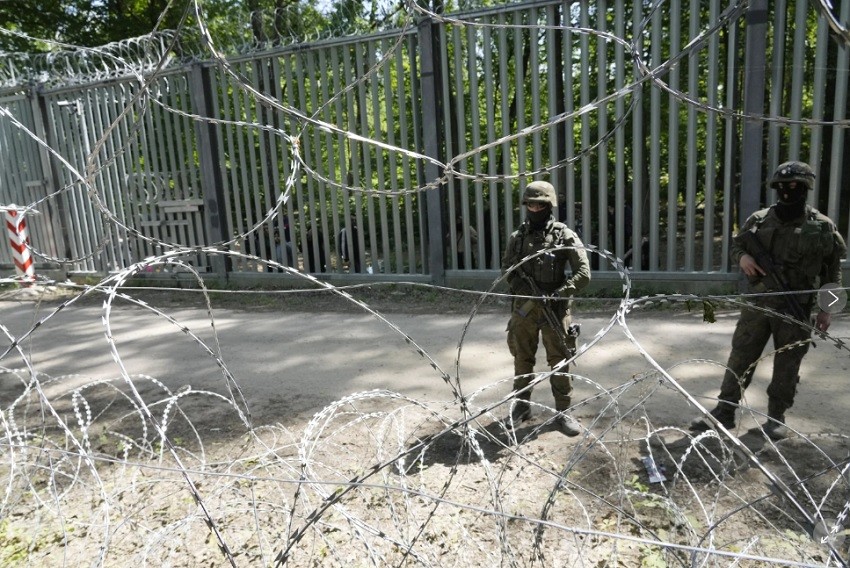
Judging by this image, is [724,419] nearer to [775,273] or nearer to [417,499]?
[775,273]

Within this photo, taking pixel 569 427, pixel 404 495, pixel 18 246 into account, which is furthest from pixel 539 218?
pixel 18 246

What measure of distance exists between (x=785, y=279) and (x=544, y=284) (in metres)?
1.27


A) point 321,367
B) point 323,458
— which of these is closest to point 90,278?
point 321,367

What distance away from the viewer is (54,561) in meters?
2.84

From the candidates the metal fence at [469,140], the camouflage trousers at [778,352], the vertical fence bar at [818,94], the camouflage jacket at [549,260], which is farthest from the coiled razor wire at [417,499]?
the vertical fence bar at [818,94]

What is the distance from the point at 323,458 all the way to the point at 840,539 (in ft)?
8.04

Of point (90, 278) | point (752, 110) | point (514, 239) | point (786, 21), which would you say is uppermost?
point (786, 21)

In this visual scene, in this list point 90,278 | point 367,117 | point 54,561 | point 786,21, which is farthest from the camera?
point 90,278

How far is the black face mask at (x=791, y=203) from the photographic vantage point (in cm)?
327

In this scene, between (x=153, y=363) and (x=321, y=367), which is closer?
(x=321, y=367)

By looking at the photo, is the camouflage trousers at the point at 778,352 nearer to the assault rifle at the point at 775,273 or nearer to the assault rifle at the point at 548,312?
the assault rifle at the point at 775,273

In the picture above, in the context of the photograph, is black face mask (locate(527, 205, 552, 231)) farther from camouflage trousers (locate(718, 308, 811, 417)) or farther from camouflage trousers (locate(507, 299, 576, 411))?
camouflage trousers (locate(718, 308, 811, 417))

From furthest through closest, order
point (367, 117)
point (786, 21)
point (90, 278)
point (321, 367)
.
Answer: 1. point (90, 278)
2. point (367, 117)
3. point (786, 21)
4. point (321, 367)

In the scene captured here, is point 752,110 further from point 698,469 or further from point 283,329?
point 283,329
